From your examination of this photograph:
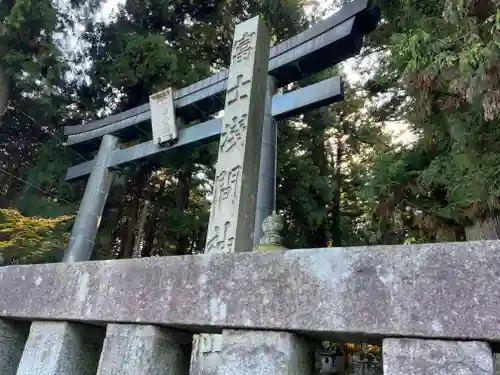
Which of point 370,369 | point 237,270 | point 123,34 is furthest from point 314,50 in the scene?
point 370,369

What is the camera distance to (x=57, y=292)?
1309mm

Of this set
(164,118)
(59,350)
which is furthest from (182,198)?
(59,350)

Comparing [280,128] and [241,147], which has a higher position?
[280,128]

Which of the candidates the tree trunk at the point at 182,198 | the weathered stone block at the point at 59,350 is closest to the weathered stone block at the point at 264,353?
the weathered stone block at the point at 59,350

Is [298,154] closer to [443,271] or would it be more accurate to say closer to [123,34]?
[123,34]

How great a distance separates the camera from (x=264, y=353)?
1.00m

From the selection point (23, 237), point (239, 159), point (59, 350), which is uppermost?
point (23, 237)

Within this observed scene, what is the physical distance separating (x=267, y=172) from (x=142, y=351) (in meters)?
4.34

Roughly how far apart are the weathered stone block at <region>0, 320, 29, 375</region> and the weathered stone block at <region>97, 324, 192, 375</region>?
1.58 ft

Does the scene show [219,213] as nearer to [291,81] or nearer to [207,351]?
[207,351]

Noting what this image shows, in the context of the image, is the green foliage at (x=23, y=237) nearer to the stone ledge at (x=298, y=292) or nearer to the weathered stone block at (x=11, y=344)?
the weathered stone block at (x=11, y=344)

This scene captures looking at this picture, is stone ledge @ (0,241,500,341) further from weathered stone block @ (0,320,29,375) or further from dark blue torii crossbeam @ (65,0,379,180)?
dark blue torii crossbeam @ (65,0,379,180)

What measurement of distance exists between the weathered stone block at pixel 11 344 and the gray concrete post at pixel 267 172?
135 inches

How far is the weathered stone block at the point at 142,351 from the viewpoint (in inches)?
43.8
